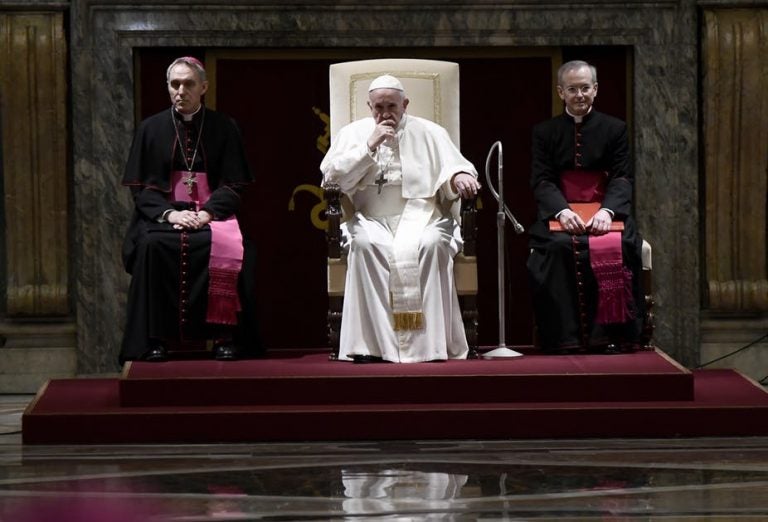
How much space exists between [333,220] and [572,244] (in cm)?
110

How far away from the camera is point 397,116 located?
23.3ft

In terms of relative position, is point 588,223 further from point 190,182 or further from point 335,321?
point 190,182

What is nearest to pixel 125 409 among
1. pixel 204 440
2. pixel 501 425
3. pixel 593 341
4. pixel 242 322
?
pixel 204 440

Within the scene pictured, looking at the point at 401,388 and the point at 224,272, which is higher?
the point at 224,272

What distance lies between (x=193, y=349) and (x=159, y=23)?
1.68m

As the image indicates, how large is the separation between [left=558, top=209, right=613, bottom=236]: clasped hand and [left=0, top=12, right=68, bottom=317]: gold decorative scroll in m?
2.62

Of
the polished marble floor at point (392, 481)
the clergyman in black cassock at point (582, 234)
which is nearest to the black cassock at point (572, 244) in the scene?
the clergyman in black cassock at point (582, 234)

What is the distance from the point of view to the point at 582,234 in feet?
23.4

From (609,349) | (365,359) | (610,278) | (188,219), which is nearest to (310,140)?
(188,219)

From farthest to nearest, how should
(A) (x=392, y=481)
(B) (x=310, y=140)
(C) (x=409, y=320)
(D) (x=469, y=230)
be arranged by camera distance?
(B) (x=310, y=140)
(D) (x=469, y=230)
(C) (x=409, y=320)
(A) (x=392, y=481)

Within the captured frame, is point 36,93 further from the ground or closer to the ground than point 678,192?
further from the ground

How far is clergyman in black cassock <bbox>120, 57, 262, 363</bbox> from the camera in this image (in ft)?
23.0

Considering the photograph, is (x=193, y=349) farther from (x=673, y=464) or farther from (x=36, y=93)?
(x=673, y=464)

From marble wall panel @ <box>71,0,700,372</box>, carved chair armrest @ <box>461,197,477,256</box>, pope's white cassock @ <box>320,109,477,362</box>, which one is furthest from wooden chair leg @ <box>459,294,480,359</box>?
marble wall panel @ <box>71,0,700,372</box>
